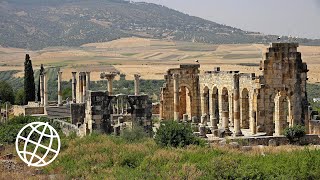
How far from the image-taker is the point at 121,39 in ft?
588

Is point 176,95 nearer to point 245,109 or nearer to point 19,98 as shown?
point 245,109

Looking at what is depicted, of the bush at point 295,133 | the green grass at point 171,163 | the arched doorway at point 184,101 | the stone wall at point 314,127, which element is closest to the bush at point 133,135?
the green grass at point 171,163

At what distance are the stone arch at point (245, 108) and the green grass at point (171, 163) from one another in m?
11.7

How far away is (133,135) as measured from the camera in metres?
23.3

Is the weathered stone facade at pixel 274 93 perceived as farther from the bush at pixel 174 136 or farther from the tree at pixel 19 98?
the tree at pixel 19 98

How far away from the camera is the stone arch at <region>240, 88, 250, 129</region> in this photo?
106ft

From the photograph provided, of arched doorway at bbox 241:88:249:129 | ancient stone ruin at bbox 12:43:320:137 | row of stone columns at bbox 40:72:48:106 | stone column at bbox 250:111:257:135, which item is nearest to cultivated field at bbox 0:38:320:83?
row of stone columns at bbox 40:72:48:106

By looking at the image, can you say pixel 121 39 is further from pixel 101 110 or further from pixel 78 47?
pixel 101 110

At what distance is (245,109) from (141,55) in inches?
4943

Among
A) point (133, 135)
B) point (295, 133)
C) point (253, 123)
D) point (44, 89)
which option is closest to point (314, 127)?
point (253, 123)

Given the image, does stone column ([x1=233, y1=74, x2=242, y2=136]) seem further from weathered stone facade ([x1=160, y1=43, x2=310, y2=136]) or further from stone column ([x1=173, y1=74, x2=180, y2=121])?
stone column ([x1=173, y1=74, x2=180, y2=121])

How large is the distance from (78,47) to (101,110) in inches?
5967

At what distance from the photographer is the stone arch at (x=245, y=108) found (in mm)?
32250

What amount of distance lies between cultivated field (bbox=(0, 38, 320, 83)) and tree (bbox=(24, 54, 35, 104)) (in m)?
57.1
